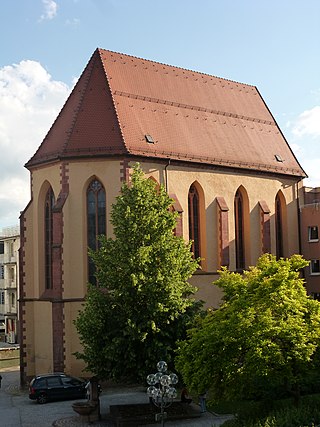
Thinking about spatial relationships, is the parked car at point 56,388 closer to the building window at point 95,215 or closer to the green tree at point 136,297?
the green tree at point 136,297

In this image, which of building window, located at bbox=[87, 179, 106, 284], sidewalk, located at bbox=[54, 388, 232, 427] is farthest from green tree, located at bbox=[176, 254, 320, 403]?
building window, located at bbox=[87, 179, 106, 284]

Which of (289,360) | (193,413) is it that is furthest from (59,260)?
(289,360)

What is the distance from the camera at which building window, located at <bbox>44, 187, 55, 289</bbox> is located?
117 ft

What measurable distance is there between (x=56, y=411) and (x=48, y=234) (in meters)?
10.7

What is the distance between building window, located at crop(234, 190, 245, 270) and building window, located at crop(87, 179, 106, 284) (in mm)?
8932

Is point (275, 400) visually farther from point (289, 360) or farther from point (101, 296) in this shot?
point (101, 296)

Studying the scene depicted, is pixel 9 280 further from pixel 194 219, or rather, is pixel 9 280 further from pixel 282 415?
pixel 282 415

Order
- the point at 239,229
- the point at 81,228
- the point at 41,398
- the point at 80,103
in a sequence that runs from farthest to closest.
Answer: the point at 239,229
the point at 80,103
the point at 81,228
the point at 41,398

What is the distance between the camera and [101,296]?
85.8 ft

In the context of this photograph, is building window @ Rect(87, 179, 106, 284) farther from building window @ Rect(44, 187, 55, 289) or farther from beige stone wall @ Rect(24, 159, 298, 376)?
building window @ Rect(44, 187, 55, 289)

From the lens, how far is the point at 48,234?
118 feet

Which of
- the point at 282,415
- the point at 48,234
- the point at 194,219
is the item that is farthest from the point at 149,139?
the point at 282,415

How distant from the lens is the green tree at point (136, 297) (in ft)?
82.7

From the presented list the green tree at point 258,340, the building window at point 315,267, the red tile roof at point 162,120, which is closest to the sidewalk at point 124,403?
the green tree at point 258,340
